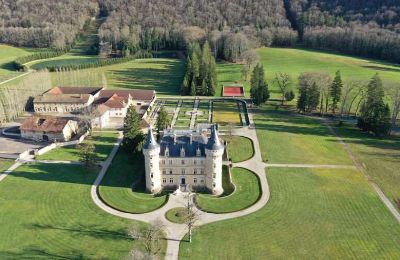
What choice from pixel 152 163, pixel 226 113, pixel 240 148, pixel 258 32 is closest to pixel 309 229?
pixel 152 163

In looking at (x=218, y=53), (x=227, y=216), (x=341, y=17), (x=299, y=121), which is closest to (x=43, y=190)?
(x=227, y=216)

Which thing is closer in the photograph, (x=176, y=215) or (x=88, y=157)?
(x=176, y=215)

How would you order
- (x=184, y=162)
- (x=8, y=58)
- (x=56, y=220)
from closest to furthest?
(x=56, y=220) < (x=184, y=162) < (x=8, y=58)

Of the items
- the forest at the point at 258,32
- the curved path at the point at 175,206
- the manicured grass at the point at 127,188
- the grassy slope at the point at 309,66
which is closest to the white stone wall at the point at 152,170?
the manicured grass at the point at 127,188

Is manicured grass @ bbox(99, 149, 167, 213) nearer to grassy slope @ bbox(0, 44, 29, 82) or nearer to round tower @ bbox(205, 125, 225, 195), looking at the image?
round tower @ bbox(205, 125, 225, 195)

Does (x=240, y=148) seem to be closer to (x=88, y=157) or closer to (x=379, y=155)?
(x=379, y=155)

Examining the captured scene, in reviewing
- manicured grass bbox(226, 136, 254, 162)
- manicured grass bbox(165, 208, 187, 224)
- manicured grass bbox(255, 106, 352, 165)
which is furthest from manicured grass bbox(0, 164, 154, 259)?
manicured grass bbox(255, 106, 352, 165)
